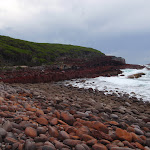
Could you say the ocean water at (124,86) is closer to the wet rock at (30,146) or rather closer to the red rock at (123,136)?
the red rock at (123,136)

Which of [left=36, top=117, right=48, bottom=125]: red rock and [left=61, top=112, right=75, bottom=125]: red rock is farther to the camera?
[left=61, top=112, right=75, bottom=125]: red rock

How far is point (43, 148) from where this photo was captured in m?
1.82

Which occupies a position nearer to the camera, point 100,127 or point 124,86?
point 100,127

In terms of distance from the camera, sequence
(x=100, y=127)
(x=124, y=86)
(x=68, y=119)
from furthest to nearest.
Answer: (x=124, y=86)
(x=68, y=119)
(x=100, y=127)

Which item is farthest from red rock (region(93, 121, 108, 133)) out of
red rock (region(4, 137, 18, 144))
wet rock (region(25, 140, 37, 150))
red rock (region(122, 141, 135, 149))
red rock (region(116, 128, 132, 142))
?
red rock (region(4, 137, 18, 144))

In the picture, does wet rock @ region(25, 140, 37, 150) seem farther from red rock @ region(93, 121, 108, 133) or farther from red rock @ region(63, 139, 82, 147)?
red rock @ region(93, 121, 108, 133)

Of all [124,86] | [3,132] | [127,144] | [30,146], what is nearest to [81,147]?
[30,146]

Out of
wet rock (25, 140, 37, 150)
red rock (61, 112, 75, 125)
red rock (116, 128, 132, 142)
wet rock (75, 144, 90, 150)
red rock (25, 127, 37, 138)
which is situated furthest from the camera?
red rock (61, 112, 75, 125)

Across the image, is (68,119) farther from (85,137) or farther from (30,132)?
(30,132)

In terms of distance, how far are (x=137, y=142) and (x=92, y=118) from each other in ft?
3.44

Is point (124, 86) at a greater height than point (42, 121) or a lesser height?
greater

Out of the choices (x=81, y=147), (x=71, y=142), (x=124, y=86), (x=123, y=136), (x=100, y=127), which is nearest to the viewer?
(x=81, y=147)

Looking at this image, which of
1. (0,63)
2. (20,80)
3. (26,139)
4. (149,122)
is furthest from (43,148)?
(0,63)

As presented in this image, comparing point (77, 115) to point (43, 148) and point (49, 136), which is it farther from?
point (43, 148)
